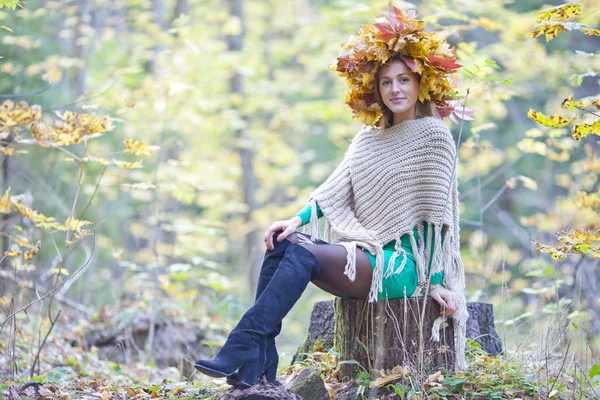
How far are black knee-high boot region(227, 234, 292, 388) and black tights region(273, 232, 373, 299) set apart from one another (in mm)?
93

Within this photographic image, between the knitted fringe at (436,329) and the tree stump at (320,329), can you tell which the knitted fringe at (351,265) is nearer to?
the knitted fringe at (436,329)

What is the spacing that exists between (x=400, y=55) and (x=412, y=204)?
771 mm

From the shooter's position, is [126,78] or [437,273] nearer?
[437,273]

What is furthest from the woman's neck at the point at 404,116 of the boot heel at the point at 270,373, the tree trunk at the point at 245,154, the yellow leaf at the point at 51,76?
the tree trunk at the point at 245,154

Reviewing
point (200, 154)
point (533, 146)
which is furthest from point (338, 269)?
point (200, 154)

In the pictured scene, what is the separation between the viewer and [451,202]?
325cm

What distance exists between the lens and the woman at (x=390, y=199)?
9.87ft

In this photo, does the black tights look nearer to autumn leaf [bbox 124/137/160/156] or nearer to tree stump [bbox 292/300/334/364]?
tree stump [bbox 292/300/334/364]

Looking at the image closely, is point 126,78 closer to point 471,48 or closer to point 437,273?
point 471,48

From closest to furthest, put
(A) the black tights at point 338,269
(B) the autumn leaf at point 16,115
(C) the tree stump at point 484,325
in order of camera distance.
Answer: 1. (A) the black tights at point 338,269
2. (B) the autumn leaf at point 16,115
3. (C) the tree stump at point 484,325

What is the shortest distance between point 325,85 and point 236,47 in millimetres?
5723

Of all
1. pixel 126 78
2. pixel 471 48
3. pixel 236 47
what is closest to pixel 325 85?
pixel 236 47

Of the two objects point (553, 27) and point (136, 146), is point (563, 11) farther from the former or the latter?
point (136, 146)

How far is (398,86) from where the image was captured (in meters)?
3.22
